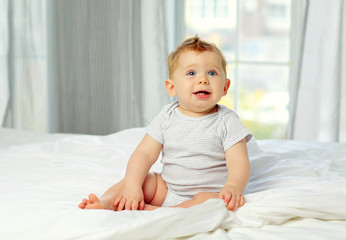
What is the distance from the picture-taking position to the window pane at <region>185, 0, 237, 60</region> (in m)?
3.46

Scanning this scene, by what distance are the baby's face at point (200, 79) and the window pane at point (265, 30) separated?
2.26 m

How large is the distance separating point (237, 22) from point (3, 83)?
1.71 m

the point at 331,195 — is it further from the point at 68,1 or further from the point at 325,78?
the point at 68,1

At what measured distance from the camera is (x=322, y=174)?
1509 mm

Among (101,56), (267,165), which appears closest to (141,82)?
(101,56)

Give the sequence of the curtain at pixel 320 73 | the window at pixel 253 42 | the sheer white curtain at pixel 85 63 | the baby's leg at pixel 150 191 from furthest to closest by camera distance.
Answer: the window at pixel 253 42 < the sheer white curtain at pixel 85 63 < the curtain at pixel 320 73 < the baby's leg at pixel 150 191

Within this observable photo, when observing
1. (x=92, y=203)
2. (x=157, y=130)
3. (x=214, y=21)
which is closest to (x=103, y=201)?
(x=92, y=203)

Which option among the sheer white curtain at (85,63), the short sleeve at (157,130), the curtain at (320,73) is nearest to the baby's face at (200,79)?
the short sleeve at (157,130)

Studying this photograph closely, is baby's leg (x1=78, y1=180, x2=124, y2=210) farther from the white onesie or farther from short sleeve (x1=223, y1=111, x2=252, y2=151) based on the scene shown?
short sleeve (x1=223, y1=111, x2=252, y2=151)

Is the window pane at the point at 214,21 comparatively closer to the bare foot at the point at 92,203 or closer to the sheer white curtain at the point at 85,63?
the sheer white curtain at the point at 85,63

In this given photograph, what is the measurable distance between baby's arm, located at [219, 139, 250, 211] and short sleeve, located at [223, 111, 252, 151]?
0.01 metres

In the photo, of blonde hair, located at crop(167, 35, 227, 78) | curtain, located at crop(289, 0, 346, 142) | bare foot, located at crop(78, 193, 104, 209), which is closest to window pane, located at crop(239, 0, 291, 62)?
curtain, located at crop(289, 0, 346, 142)

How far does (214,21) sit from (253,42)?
333 millimetres

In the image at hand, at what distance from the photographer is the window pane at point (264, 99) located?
3.48 meters
